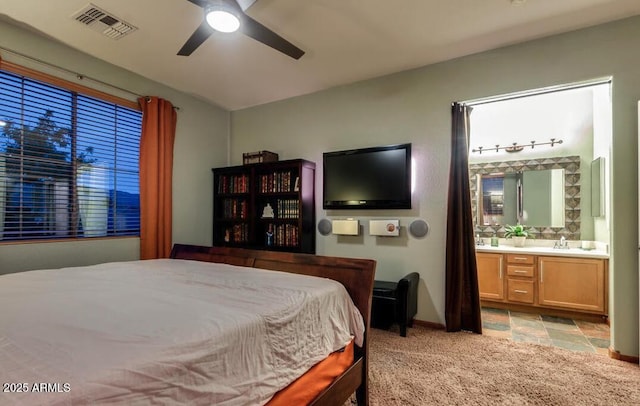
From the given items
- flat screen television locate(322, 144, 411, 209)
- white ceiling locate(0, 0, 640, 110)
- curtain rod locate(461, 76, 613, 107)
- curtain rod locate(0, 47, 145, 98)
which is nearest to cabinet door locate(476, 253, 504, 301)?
flat screen television locate(322, 144, 411, 209)

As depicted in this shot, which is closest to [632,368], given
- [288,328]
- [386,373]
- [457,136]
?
[386,373]

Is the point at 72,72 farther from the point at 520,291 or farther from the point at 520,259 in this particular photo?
the point at 520,291

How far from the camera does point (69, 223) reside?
2826 millimetres

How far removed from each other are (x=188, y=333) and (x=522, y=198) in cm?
450

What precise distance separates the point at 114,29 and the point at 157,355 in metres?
2.74

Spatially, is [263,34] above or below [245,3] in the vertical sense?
below

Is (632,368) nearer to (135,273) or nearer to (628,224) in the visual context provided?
(628,224)

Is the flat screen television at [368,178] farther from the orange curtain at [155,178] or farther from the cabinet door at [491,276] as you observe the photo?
the orange curtain at [155,178]

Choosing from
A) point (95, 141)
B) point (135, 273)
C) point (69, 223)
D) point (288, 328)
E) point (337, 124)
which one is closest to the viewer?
point (288, 328)

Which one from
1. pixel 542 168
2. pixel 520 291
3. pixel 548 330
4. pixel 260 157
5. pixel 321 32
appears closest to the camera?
pixel 321 32

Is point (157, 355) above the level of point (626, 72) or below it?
below

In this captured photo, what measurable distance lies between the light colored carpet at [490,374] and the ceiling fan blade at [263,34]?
2331mm

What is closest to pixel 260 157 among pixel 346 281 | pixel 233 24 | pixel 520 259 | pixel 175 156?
pixel 175 156

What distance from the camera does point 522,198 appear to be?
13.6 ft
